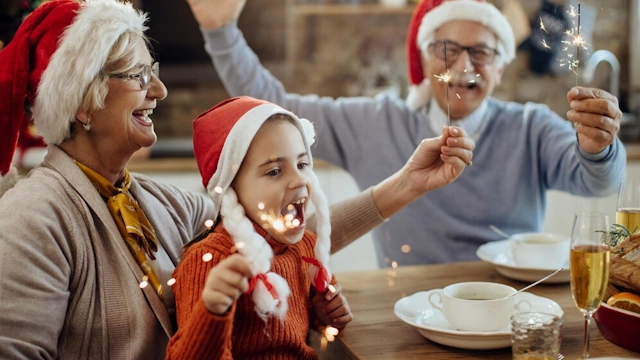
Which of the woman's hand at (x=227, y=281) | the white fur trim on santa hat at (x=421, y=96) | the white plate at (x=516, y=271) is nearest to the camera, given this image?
the woman's hand at (x=227, y=281)

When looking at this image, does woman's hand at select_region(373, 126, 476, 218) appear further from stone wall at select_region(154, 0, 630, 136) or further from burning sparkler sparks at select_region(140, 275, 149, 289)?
stone wall at select_region(154, 0, 630, 136)

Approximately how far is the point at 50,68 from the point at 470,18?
1251 millimetres

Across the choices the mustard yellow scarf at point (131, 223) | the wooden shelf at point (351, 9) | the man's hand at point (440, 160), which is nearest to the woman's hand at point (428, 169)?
the man's hand at point (440, 160)

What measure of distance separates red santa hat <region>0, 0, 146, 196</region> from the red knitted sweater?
1.19ft

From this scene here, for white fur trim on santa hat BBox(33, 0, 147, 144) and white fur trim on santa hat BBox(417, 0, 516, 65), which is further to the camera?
white fur trim on santa hat BBox(417, 0, 516, 65)

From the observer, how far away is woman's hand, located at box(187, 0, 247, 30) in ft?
6.47

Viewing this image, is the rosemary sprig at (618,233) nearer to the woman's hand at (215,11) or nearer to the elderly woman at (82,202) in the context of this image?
the elderly woman at (82,202)

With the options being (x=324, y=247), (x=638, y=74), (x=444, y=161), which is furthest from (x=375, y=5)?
(x=324, y=247)

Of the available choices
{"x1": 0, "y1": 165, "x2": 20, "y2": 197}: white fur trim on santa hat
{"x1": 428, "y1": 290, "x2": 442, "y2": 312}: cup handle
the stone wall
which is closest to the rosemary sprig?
{"x1": 428, "y1": 290, "x2": 442, "y2": 312}: cup handle

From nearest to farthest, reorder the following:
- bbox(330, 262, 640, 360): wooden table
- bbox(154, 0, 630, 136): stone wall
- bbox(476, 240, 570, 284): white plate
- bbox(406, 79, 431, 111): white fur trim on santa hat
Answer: bbox(330, 262, 640, 360): wooden table
bbox(476, 240, 570, 284): white plate
bbox(406, 79, 431, 111): white fur trim on santa hat
bbox(154, 0, 630, 136): stone wall

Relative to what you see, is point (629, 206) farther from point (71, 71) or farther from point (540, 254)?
point (71, 71)

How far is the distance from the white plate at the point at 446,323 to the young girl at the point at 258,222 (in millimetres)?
150

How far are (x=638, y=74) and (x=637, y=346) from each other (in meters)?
3.38

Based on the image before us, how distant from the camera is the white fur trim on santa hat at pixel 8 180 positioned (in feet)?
4.23
